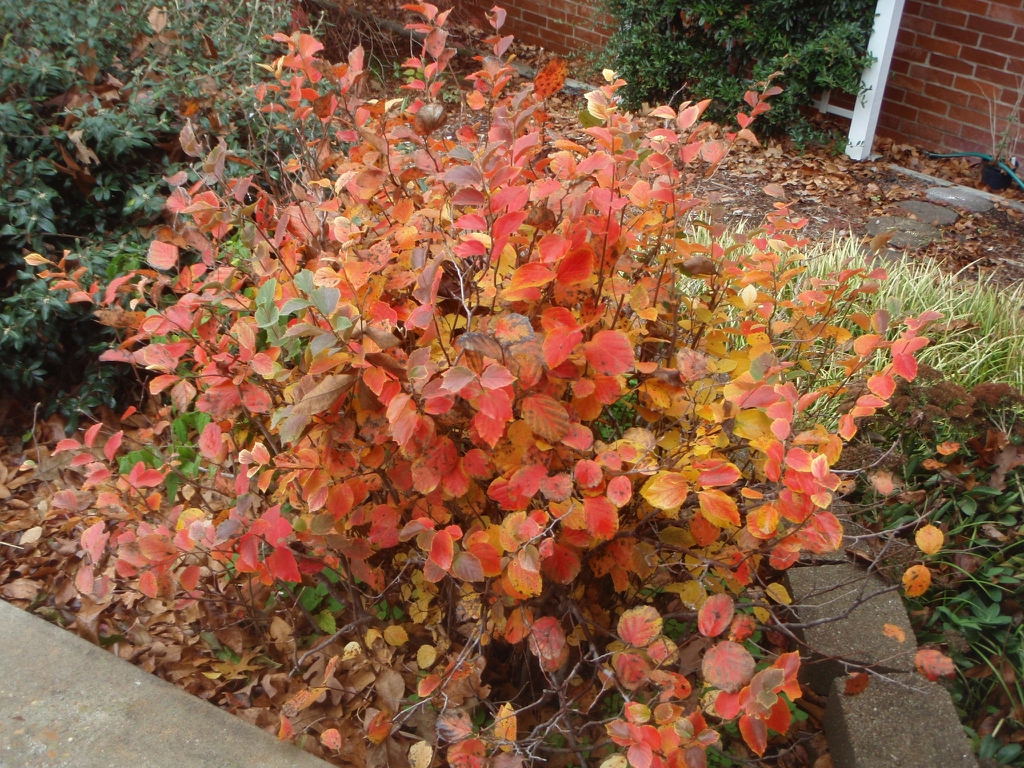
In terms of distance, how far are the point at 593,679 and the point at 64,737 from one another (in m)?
1.22

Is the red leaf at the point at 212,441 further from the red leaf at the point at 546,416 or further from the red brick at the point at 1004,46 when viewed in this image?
the red brick at the point at 1004,46

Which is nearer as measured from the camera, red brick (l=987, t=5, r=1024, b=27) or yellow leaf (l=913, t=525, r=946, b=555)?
yellow leaf (l=913, t=525, r=946, b=555)

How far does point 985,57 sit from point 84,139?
17.8 ft

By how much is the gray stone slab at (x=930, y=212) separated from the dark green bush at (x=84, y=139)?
3946 mm

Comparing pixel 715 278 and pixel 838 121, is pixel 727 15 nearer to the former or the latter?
pixel 838 121

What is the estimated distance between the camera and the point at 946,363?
113 inches

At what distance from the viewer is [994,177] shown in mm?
5391

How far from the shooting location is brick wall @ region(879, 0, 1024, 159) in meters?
5.24

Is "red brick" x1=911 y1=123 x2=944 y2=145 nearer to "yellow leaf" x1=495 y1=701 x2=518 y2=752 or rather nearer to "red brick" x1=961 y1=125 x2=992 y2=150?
"red brick" x1=961 y1=125 x2=992 y2=150

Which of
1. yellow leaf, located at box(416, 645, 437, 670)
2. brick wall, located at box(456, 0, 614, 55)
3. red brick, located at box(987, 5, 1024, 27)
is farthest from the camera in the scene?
brick wall, located at box(456, 0, 614, 55)

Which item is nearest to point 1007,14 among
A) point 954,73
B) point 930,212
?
point 954,73

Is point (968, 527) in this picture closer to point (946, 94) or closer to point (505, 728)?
point (505, 728)

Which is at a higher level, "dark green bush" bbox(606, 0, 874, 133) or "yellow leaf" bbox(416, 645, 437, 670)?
"dark green bush" bbox(606, 0, 874, 133)

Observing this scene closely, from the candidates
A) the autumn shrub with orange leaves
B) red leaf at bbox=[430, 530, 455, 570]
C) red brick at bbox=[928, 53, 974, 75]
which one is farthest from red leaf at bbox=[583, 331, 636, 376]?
red brick at bbox=[928, 53, 974, 75]
